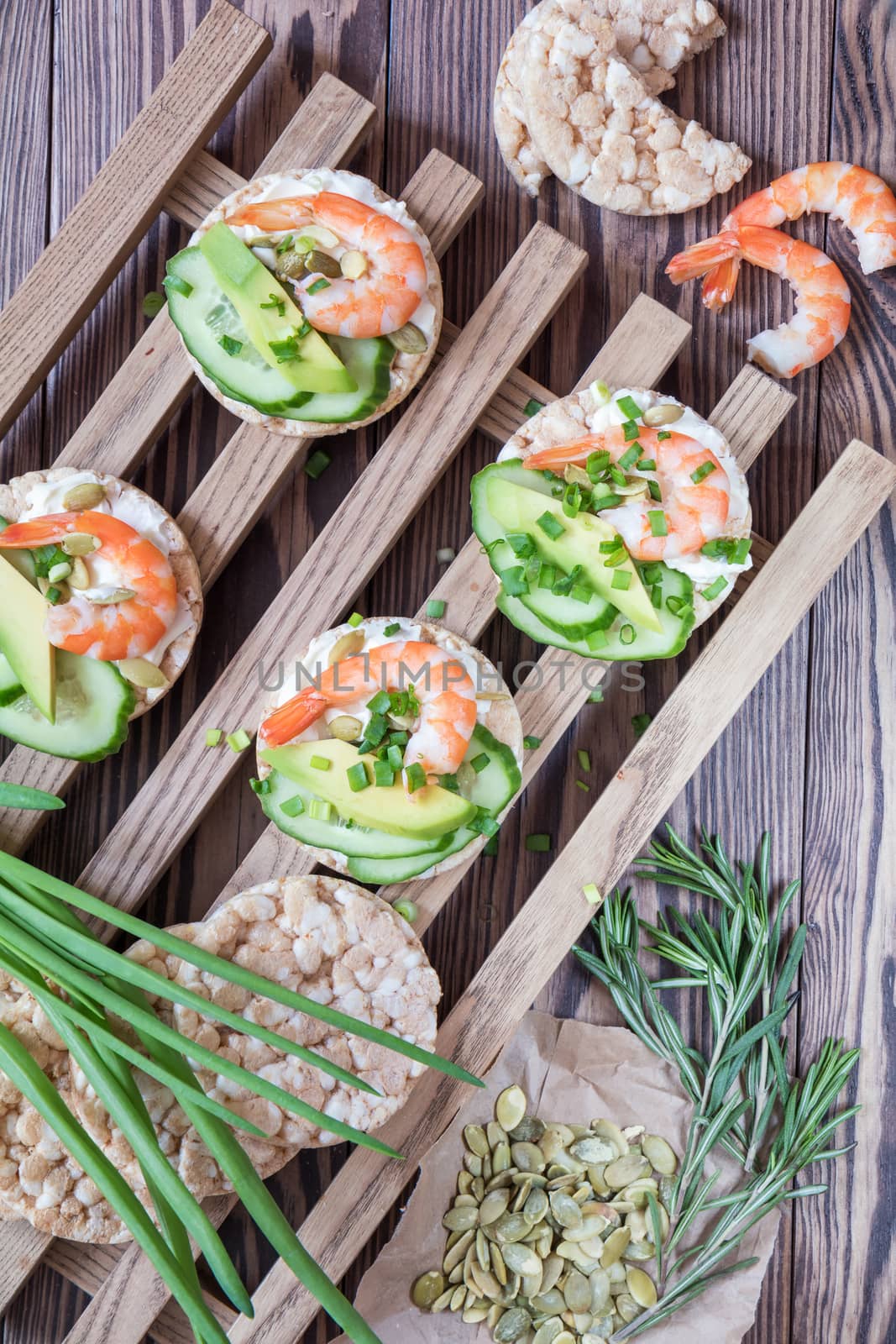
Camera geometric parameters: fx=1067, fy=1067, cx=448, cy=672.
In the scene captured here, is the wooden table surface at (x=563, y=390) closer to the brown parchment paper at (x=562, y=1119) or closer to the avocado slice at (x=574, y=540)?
the brown parchment paper at (x=562, y=1119)

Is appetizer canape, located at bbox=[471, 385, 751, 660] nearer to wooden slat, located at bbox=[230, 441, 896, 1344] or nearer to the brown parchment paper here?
wooden slat, located at bbox=[230, 441, 896, 1344]

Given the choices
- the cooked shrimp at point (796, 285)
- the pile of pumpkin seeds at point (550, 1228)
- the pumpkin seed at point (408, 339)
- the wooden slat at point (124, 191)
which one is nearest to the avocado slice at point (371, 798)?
the pile of pumpkin seeds at point (550, 1228)

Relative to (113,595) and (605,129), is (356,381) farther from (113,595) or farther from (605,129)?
(605,129)

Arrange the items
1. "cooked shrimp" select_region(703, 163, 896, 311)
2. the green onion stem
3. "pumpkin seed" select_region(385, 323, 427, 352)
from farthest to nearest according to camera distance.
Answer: "cooked shrimp" select_region(703, 163, 896, 311)
"pumpkin seed" select_region(385, 323, 427, 352)
the green onion stem

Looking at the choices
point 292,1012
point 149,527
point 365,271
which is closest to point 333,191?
point 365,271

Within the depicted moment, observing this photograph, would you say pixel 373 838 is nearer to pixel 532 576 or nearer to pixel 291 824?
pixel 291 824

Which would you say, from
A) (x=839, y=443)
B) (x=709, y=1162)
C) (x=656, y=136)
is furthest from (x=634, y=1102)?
(x=656, y=136)

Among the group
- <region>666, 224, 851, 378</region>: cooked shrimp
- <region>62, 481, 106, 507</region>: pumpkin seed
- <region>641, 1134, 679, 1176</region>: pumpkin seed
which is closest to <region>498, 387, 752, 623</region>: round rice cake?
<region>666, 224, 851, 378</region>: cooked shrimp
